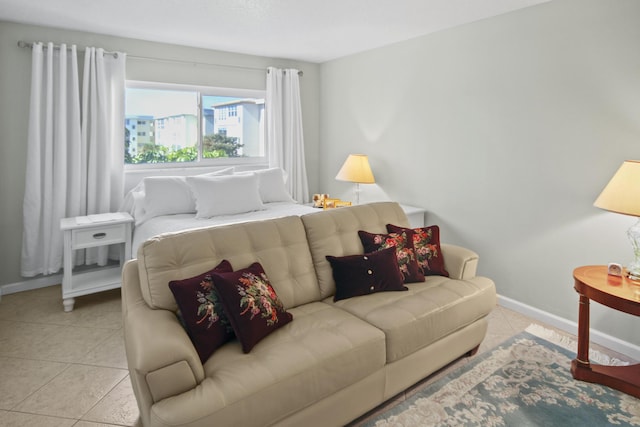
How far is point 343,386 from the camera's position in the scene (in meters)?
1.81

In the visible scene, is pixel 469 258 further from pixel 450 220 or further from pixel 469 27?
pixel 469 27

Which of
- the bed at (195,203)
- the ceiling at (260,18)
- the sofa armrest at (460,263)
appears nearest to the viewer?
the sofa armrest at (460,263)

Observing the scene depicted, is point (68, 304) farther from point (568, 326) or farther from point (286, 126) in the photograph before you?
point (568, 326)

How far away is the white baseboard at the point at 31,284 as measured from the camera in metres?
3.62

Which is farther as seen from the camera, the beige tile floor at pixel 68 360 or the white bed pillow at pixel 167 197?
the white bed pillow at pixel 167 197

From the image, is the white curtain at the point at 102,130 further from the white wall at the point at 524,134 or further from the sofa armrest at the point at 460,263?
A: the sofa armrest at the point at 460,263

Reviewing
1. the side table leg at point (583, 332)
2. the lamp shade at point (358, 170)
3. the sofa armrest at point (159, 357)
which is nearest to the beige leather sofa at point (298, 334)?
the sofa armrest at point (159, 357)

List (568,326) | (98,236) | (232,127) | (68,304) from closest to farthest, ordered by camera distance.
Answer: (568,326), (68,304), (98,236), (232,127)

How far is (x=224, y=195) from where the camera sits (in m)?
3.72

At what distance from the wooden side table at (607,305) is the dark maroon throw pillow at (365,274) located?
1.03 m

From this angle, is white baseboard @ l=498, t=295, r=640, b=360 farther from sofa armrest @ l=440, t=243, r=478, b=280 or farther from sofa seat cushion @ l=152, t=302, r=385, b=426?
sofa seat cushion @ l=152, t=302, r=385, b=426

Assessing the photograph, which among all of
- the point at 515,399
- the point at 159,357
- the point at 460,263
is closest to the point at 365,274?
the point at 460,263

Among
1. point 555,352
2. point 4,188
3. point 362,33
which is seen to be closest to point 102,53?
point 4,188

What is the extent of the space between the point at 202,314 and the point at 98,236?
6.90 feet
